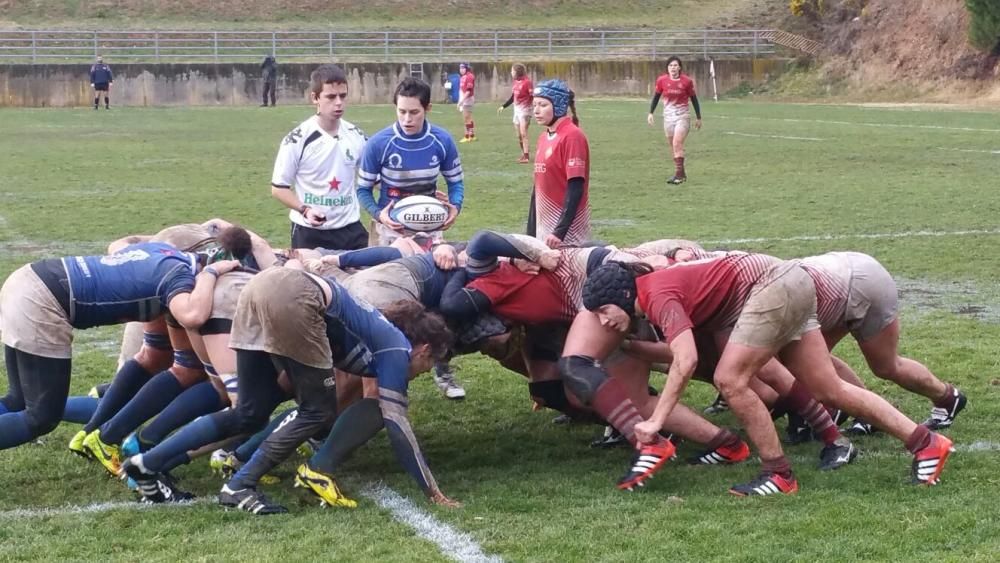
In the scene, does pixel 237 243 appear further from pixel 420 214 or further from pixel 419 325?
pixel 420 214

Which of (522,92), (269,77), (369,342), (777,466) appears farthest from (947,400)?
(269,77)

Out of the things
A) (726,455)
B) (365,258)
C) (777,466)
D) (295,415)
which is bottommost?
(726,455)

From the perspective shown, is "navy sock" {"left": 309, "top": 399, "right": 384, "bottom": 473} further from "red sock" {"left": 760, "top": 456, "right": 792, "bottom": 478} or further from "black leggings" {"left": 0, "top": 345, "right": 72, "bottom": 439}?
"red sock" {"left": 760, "top": 456, "right": 792, "bottom": 478}

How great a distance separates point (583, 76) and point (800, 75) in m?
8.19

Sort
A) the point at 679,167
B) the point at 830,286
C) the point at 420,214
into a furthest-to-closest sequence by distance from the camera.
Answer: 1. the point at 679,167
2. the point at 420,214
3. the point at 830,286

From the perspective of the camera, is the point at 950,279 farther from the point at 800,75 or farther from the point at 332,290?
the point at 800,75

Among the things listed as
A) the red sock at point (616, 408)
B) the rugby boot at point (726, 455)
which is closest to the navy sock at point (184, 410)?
the red sock at point (616, 408)

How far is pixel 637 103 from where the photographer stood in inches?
1656

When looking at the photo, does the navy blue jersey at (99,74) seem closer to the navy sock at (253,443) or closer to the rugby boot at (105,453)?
the rugby boot at (105,453)

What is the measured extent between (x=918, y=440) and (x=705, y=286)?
1167 millimetres

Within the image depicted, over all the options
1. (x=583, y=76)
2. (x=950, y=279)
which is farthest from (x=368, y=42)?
(x=950, y=279)

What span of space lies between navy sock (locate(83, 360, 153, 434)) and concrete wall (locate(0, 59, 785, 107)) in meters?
38.7

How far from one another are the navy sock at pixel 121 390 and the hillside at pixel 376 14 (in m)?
50.0

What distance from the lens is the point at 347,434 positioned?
18.5 feet
